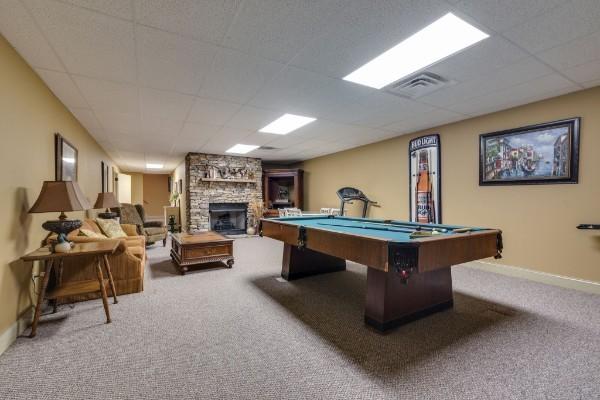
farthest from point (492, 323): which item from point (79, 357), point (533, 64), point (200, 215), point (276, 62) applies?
point (200, 215)

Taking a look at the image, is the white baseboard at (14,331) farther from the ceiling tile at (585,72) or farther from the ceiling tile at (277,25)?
the ceiling tile at (585,72)

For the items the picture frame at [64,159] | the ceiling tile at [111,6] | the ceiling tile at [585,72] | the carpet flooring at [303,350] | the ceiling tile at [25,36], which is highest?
the ceiling tile at [585,72]

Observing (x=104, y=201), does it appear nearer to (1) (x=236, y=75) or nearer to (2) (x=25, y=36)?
(2) (x=25, y=36)

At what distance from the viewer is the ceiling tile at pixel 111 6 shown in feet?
5.51

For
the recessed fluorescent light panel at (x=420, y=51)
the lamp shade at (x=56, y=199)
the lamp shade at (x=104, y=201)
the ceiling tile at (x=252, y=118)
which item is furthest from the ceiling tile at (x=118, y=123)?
the recessed fluorescent light panel at (x=420, y=51)

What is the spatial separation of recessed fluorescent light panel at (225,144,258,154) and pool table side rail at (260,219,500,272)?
13.6 ft

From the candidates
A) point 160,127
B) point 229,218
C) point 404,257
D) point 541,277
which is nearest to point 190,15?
point 404,257

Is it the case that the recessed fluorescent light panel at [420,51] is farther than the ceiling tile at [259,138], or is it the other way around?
the ceiling tile at [259,138]

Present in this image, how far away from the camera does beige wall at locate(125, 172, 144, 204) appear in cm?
1266

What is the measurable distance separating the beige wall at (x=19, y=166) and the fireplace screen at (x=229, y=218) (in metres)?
4.86

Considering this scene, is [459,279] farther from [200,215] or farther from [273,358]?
[200,215]

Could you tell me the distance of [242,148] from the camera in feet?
22.0

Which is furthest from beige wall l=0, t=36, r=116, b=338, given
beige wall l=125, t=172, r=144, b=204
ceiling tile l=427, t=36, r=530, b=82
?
beige wall l=125, t=172, r=144, b=204

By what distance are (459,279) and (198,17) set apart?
13.4 feet
